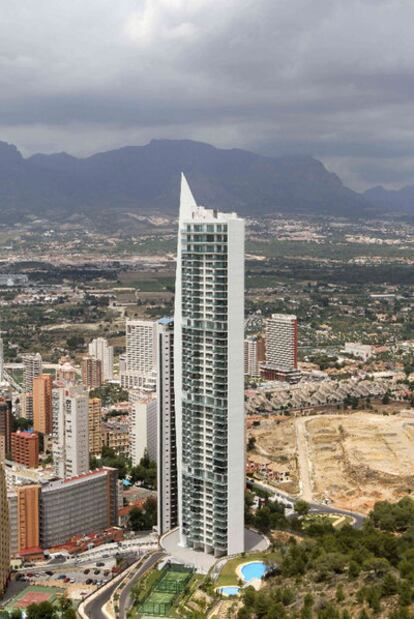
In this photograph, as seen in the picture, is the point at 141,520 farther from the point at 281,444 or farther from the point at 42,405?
the point at 42,405

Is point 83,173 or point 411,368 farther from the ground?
point 83,173

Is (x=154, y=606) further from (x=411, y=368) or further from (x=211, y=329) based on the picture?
(x=411, y=368)

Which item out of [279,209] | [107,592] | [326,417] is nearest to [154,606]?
[107,592]

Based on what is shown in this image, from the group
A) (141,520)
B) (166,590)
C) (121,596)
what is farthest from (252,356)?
(166,590)

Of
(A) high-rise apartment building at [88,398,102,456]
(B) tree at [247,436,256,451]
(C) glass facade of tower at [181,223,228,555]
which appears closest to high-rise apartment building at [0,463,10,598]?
(C) glass facade of tower at [181,223,228,555]

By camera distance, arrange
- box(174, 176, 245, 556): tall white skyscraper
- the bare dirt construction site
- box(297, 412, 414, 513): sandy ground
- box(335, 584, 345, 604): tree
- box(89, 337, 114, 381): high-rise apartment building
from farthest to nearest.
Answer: box(89, 337, 114, 381): high-rise apartment building
the bare dirt construction site
box(297, 412, 414, 513): sandy ground
box(174, 176, 245, 556): tall white skyscraper
box(335, 584, 345, 604): tree

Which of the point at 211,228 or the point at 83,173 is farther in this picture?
the point at 83,173

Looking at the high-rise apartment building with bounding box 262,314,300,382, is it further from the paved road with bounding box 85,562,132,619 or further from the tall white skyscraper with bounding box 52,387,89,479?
the paved road with bounding box 85,562,132,619
